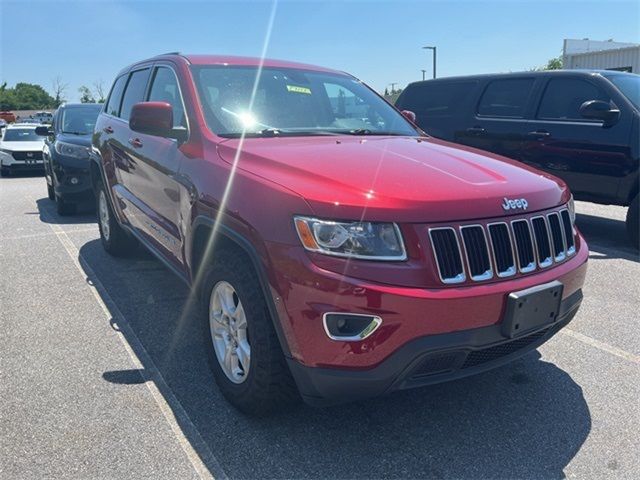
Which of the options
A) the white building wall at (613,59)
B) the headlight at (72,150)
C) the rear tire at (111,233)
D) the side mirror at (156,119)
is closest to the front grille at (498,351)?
the side mirror at (156,119)

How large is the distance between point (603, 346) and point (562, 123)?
384cm

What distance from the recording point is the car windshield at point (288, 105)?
11.7ft

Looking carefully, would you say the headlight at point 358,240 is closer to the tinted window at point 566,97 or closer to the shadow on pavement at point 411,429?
the shadow on pavement at point 411,429

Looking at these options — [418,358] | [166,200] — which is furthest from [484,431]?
[166,200]

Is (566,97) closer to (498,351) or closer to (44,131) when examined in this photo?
(498,351)

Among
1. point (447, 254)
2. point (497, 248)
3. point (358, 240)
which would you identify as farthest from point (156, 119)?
point (497, 248)

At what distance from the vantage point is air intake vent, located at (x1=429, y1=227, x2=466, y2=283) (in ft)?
7.83

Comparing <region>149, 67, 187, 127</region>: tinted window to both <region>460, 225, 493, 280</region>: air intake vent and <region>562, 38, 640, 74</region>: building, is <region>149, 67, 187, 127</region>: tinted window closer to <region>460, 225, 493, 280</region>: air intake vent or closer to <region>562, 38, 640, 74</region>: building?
<region>460, 225, 493, 280</region>: air intake vent

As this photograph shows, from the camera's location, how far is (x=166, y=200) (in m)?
3.80

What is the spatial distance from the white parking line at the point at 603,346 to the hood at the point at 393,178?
127cm

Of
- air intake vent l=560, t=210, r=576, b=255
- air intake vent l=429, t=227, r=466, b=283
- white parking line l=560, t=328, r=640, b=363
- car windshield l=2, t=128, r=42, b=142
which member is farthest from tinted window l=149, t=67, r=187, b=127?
car windshield l=2, t=128, r=42, b=142

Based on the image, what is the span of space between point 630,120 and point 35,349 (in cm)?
617

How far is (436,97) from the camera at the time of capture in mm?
8438

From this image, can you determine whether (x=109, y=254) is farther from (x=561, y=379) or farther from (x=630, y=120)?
(x=630, y=120)
